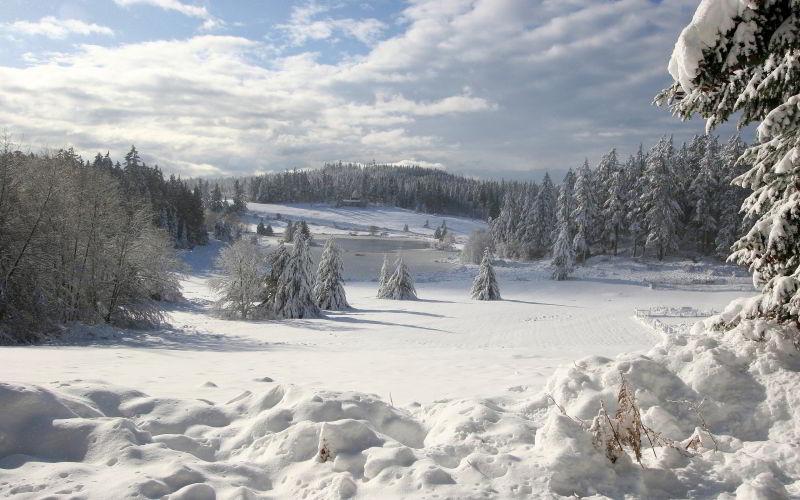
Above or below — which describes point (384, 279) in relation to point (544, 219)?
below

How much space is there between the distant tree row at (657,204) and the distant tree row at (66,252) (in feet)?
153

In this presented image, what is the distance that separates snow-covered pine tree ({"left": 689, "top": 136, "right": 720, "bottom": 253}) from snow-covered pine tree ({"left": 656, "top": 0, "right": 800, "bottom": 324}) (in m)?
65.3

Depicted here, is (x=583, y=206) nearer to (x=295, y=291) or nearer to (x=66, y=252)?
(x=295, y=291)

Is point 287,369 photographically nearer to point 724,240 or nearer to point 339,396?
point 339,396

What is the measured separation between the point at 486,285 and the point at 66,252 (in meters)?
35.0

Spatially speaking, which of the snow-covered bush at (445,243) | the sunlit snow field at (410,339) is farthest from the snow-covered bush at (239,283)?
the snow-covered bush at (445,243)

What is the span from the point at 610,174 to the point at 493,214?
105683 millimetres

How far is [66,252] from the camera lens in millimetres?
24281

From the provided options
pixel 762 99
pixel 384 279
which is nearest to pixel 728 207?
pixel 384 279

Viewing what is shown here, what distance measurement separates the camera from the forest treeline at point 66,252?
Result: 20.1 metres

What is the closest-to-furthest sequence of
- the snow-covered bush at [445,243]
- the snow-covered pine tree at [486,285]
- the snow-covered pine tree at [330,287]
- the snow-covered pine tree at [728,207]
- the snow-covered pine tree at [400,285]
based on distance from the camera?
the snow-covered pine tree at [330,287]
the snow-covered pine tree at [486,285]
the snow-covered pine tree at [400,285]
the snow-covered pine tree at [728,207]
the snow-covered bush at [445,243]

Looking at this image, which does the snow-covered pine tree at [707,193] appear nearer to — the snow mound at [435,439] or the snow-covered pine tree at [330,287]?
the snow-covered pine tree at [330,287]

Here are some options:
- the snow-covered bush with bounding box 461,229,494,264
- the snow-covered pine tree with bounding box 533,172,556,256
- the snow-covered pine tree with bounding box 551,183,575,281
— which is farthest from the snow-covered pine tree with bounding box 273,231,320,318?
the snow-covered pine tree with bounding box 533,172,556,256

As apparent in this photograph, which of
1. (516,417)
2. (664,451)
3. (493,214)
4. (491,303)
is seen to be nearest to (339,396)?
(516,417)
